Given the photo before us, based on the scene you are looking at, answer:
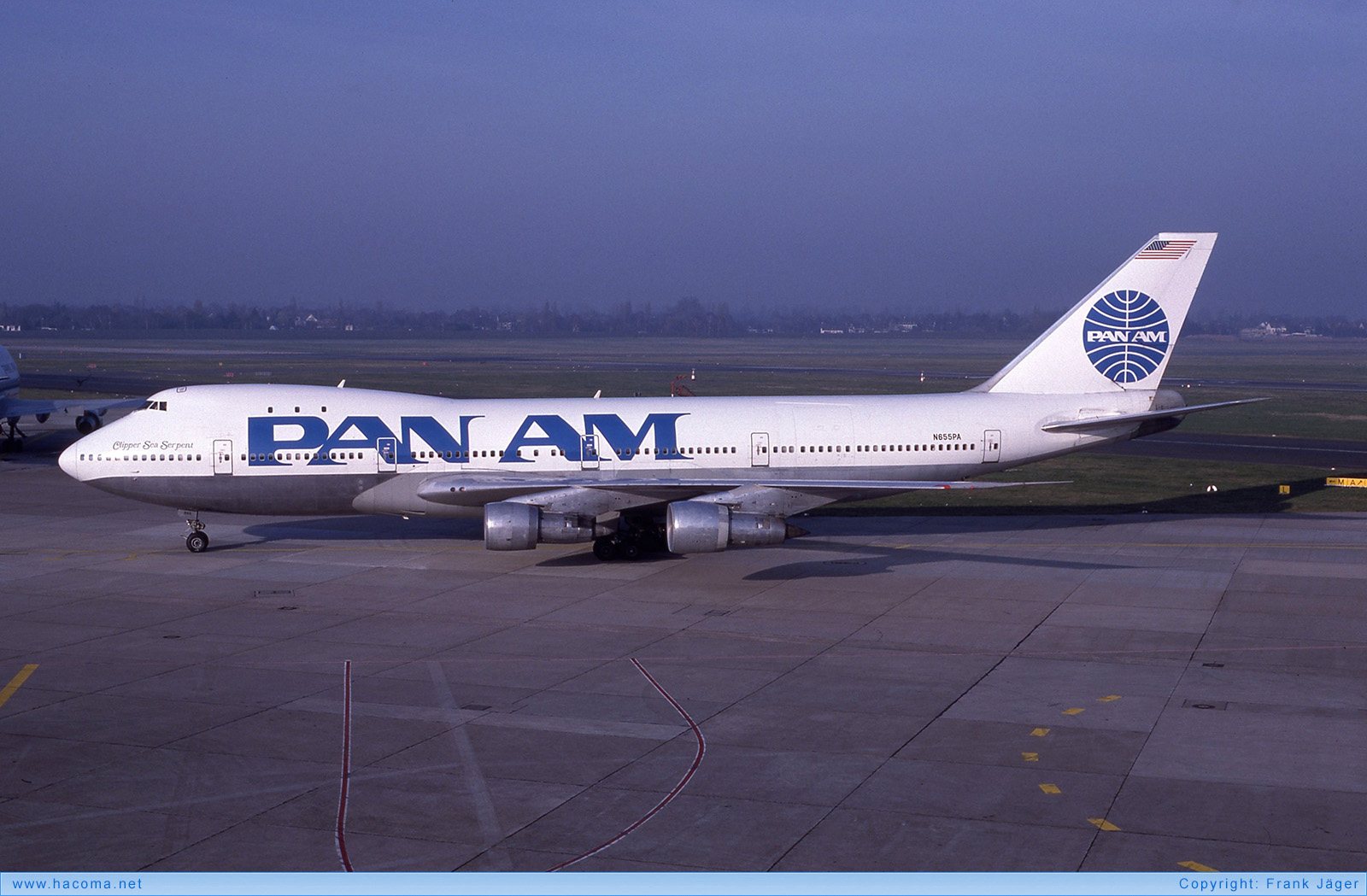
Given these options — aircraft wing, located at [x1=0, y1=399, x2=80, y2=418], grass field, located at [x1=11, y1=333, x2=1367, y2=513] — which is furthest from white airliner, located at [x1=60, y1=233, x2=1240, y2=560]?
aircraft wing, located at [x1=0, y1=399, x2=80, y2=418]

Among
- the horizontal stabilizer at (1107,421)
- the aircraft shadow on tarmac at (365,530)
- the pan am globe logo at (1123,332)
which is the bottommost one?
the aircraft shadow on tarmac at (365,530)

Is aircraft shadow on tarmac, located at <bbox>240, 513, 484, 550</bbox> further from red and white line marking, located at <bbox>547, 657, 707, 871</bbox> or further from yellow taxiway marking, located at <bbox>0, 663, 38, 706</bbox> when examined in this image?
red and white line marking, located at <bbox>547, 657, 707, 871</bbox>

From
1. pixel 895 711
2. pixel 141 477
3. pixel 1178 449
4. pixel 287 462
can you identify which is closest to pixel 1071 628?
pixel 895 711

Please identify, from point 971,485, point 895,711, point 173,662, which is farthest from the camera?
point 971,485

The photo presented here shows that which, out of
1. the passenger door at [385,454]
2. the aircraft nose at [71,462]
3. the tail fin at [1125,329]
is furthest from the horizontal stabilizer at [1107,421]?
the aircraft nose at [71,462]

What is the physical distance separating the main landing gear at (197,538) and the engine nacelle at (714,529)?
13.2m

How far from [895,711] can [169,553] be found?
2126cm

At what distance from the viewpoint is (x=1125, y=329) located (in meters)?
32.3

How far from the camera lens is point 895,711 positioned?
1764 centimetres

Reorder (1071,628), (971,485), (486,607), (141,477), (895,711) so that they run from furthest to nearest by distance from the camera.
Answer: (141,477) → (971,485) → (486,607) → (1071,628) → (895,711)

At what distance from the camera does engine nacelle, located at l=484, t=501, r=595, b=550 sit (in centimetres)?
2659

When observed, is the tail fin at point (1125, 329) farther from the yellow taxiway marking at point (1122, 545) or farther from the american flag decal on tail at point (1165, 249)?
the yellow taxiway marking at point (1122, 545)

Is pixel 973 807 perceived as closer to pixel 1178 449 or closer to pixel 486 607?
pixel 486 607

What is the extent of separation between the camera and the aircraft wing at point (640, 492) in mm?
27672
